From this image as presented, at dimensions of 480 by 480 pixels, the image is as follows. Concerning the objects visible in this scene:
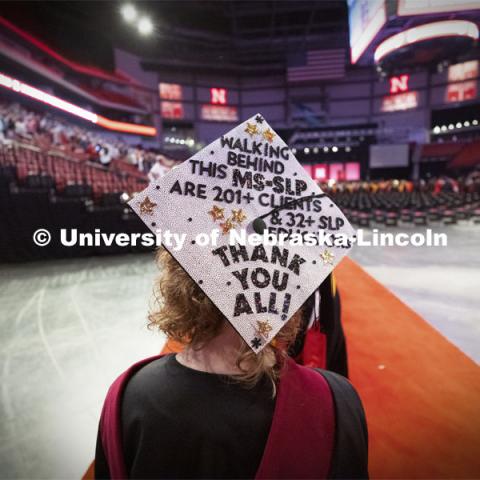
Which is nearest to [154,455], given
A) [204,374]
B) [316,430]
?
[204,374]

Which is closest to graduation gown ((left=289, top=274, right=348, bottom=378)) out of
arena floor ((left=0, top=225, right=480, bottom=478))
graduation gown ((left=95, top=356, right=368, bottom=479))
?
graduation gown ((left=95, top=356, right=368, bottom=479))

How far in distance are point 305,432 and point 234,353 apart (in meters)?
0.22

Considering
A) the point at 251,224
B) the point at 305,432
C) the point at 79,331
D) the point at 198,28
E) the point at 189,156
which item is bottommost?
the point at 79,331

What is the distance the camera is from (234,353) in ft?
2.46

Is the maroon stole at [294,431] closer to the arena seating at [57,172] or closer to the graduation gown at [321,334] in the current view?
the graduation gown at [321,334]

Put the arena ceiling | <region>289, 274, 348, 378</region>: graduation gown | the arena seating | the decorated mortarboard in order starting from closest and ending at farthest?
the decorated mortarboard, <region>289, 274, 348, 378</region>: graduation gown, the arena seating, the arena ceiling

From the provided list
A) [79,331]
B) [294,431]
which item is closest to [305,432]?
[294,431]

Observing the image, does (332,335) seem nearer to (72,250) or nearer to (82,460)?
(82,460)

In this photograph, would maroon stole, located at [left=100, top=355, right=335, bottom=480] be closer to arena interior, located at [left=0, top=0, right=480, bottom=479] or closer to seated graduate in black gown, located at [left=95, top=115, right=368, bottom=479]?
seated graduate in black gown, located at [left=95, top=115, right=368, bottom=479]

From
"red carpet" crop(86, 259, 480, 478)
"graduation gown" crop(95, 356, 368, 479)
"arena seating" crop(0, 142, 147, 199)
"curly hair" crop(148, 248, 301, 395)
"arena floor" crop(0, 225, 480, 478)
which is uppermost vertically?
"arena seating" crop(0, 142, 147, 199)

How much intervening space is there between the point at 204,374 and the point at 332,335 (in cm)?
113

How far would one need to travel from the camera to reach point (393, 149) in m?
23.7

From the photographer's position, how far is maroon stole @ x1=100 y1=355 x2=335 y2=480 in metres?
0.62

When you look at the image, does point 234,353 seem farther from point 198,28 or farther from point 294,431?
point 198,28
